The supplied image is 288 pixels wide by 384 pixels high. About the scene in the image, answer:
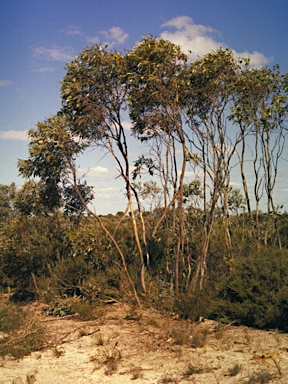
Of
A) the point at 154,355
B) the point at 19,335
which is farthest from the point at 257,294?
the point at 19,335

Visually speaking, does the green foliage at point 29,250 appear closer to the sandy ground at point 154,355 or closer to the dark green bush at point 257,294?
the sandy ground at point 154,355

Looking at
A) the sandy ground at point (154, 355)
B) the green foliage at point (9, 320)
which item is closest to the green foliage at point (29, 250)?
the green foliage at point (9, 320)

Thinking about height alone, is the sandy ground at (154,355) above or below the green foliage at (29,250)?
below

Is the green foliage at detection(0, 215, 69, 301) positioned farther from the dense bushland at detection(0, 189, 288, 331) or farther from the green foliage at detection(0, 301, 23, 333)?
the green foliage at detection(0, 301, 23, 333)

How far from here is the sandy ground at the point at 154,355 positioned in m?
7.14

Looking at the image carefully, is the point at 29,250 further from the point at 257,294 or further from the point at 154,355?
the point at 257,294

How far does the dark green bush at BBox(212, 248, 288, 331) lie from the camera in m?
9.25

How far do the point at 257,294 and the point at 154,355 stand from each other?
9.09 ft

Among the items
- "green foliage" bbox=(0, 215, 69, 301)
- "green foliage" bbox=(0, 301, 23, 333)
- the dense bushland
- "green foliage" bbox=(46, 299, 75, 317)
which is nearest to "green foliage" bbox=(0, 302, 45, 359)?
"green foliage" bbox=(0, 301, 23, 333)

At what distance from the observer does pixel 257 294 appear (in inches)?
383

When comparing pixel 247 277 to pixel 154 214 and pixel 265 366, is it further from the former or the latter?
pixel 154 214

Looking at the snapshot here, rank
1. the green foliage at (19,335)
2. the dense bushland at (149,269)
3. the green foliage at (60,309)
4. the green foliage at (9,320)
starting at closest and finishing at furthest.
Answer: the green foliage at (19,335) < the dense bushland at (149,269) < the green foliage at (9,320) < the green foliage at (60,309)

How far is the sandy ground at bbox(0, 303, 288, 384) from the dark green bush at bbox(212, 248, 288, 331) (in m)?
0.30

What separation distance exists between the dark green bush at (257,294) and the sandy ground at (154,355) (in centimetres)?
30
